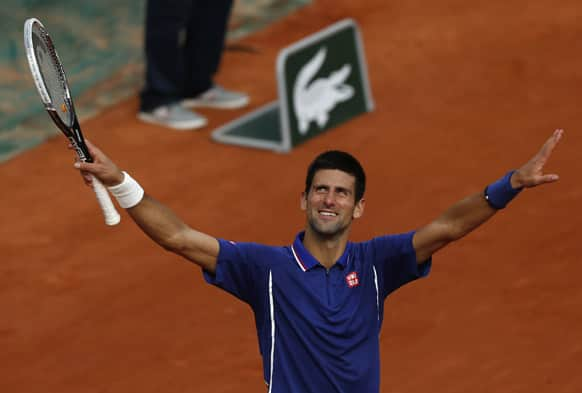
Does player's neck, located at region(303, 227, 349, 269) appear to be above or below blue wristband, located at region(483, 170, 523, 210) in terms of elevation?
below

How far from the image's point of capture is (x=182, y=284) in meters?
9.84

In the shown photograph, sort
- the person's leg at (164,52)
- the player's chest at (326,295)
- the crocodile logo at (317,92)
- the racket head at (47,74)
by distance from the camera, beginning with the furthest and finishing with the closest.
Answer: the person's leg at (164,52)
the crocodile logo at (317,92)
the player's chest at (326,295)
the racket head at (47,74)

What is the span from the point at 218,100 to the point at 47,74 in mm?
6857

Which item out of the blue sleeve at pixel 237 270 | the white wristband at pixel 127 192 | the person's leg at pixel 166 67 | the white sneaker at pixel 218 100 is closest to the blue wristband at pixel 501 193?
the blue sleeve at pixel 237 270

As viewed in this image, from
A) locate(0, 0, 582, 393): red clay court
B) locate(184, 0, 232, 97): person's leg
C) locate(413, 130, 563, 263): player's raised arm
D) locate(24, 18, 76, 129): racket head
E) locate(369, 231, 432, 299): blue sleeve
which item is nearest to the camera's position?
locate(24, 18, 76, 129): racket head

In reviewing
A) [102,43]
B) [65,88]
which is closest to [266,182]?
[102,43]

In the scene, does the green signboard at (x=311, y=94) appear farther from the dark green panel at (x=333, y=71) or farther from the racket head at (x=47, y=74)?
the racket head at (x=47, y=74)

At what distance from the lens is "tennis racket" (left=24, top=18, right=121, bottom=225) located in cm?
589

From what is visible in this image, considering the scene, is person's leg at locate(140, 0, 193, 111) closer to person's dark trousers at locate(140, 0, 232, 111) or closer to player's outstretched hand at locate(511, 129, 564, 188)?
person's dark trousers at locate(140, 0, 232, 111)

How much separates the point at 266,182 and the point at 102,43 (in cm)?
374

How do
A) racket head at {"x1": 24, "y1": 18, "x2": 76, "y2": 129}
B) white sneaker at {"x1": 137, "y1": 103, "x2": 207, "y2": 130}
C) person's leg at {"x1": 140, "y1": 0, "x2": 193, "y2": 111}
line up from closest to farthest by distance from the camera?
racket head at {"x1": 24, "y1": 18, "x2": 76, "y2": 129}, person's leg at {"x1": 140, "y1": 0, "x2": 193, "y2": 111}, white sneaker at {"x1": 137, "y1": 103, "x2": 207, "y2": 130}

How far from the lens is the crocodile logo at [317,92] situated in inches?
478

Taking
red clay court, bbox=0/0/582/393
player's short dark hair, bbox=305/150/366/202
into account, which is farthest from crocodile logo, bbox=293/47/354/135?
player's short dark hair, bbox=305/150/366/202

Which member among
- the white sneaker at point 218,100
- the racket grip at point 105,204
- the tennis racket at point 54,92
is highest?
the tennis racket at point 54,92
